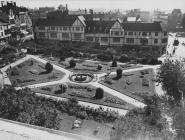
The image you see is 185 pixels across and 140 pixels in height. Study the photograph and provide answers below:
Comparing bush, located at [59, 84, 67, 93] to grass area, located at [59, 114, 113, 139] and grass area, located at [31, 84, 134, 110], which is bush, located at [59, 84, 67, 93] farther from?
grass area, located at [59, 114, 113, 139]

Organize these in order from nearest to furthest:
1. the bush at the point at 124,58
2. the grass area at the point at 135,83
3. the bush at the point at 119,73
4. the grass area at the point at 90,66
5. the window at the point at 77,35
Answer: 1. the grass area at the point at 135,83
2. the bush at the point at 119,73
3. the grass area at the point at 90,66
4. the bush at the point at 124,58
5. the window at the point at 77,35

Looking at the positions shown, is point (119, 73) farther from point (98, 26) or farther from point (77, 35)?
point (77, 35)

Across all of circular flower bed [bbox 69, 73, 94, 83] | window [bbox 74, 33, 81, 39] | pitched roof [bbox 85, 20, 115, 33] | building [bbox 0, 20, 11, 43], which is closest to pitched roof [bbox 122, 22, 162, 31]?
pitched roof [bbox 85, 20, 115, 33]

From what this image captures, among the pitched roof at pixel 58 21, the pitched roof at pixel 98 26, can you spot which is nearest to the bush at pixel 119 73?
the pitched roof at pixel 98 26

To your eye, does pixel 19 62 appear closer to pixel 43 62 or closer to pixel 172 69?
pixel 43 62

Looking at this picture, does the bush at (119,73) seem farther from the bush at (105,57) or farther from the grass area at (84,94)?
the bush at (105,57)

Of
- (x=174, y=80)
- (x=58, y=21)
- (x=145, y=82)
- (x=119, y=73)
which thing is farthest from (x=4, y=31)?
(x=174, y=80)
